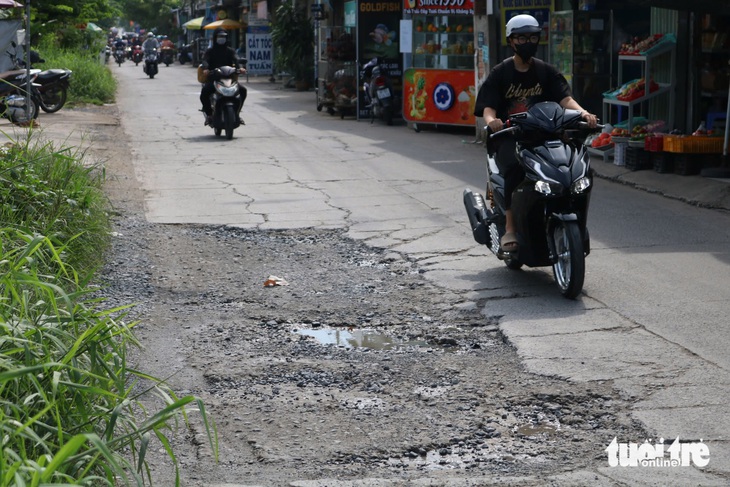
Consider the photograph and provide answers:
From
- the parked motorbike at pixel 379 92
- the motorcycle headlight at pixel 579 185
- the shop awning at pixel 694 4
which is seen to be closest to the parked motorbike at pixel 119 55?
the parked motorbike at pixel 379 92

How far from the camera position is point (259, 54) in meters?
40.9

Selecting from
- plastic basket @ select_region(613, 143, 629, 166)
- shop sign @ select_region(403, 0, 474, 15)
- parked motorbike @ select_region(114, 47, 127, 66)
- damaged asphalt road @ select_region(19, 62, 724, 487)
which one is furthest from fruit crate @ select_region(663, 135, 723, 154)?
parked motorbike @ select_region(114, 47, 127, 66)

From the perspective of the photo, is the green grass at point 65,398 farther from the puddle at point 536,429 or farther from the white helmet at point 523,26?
the white helmet at point 523,26

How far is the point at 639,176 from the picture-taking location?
12.7 m

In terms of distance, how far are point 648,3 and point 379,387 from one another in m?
8.22

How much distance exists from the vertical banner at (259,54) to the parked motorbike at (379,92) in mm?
18916

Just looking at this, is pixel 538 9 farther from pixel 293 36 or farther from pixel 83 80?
pixel 293 36

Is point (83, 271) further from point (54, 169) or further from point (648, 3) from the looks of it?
point (648, 3)

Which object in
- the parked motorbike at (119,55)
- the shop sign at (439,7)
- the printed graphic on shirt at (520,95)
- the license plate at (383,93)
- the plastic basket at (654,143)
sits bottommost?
the plastic basket at (654,143)

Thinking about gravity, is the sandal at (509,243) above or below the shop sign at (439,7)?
below

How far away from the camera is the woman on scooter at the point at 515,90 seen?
7.45m

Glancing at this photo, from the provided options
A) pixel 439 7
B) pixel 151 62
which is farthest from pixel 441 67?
pixel 151 62

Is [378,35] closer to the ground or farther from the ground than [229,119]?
farther from the ground

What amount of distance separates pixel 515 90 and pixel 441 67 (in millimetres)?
12809
